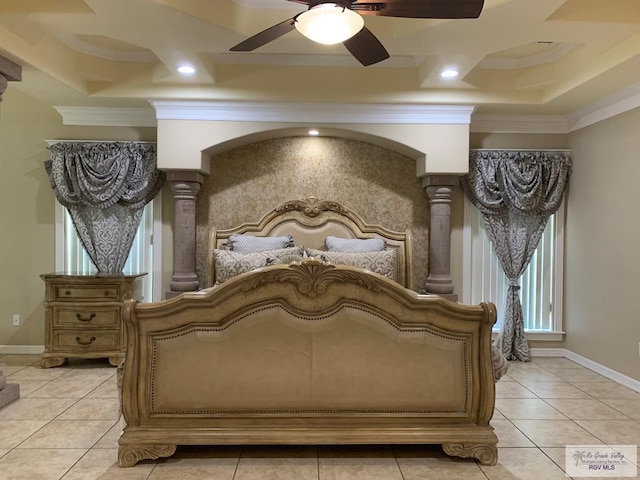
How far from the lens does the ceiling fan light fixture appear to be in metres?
2.18

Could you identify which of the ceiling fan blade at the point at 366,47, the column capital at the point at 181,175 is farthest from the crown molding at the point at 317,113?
the ceiling fan blade at the point at 366,47

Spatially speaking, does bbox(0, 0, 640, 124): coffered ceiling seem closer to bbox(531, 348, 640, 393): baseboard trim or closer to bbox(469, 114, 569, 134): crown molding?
bbox(469, 114, 569, 134): crown molding

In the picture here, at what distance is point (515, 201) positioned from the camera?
15.0 ft

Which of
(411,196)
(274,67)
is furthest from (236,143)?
(411,196)

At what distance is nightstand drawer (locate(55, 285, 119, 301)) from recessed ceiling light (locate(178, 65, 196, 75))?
1987 millimetres

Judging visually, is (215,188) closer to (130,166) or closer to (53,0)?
(130,166)

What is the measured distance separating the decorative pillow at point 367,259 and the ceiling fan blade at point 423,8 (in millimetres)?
2163

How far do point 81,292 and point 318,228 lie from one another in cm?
223

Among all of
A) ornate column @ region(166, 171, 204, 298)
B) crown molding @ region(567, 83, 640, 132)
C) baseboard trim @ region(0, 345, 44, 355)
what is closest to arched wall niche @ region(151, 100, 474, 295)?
ornate column @ region(166, 171, 204, 298)

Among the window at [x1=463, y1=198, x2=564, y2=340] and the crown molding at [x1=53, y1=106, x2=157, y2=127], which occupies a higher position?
the crown molding at [x1=53, y1=106, x2=157, y2=127]

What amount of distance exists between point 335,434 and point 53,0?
9.86ft

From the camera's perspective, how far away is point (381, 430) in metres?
2.46

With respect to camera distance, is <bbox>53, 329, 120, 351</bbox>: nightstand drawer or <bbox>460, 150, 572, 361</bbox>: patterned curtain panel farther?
<bbox>460, 150, 572, 361</bbox>: patterned curtain panel

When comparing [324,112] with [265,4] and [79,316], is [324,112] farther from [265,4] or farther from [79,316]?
[79,316]
